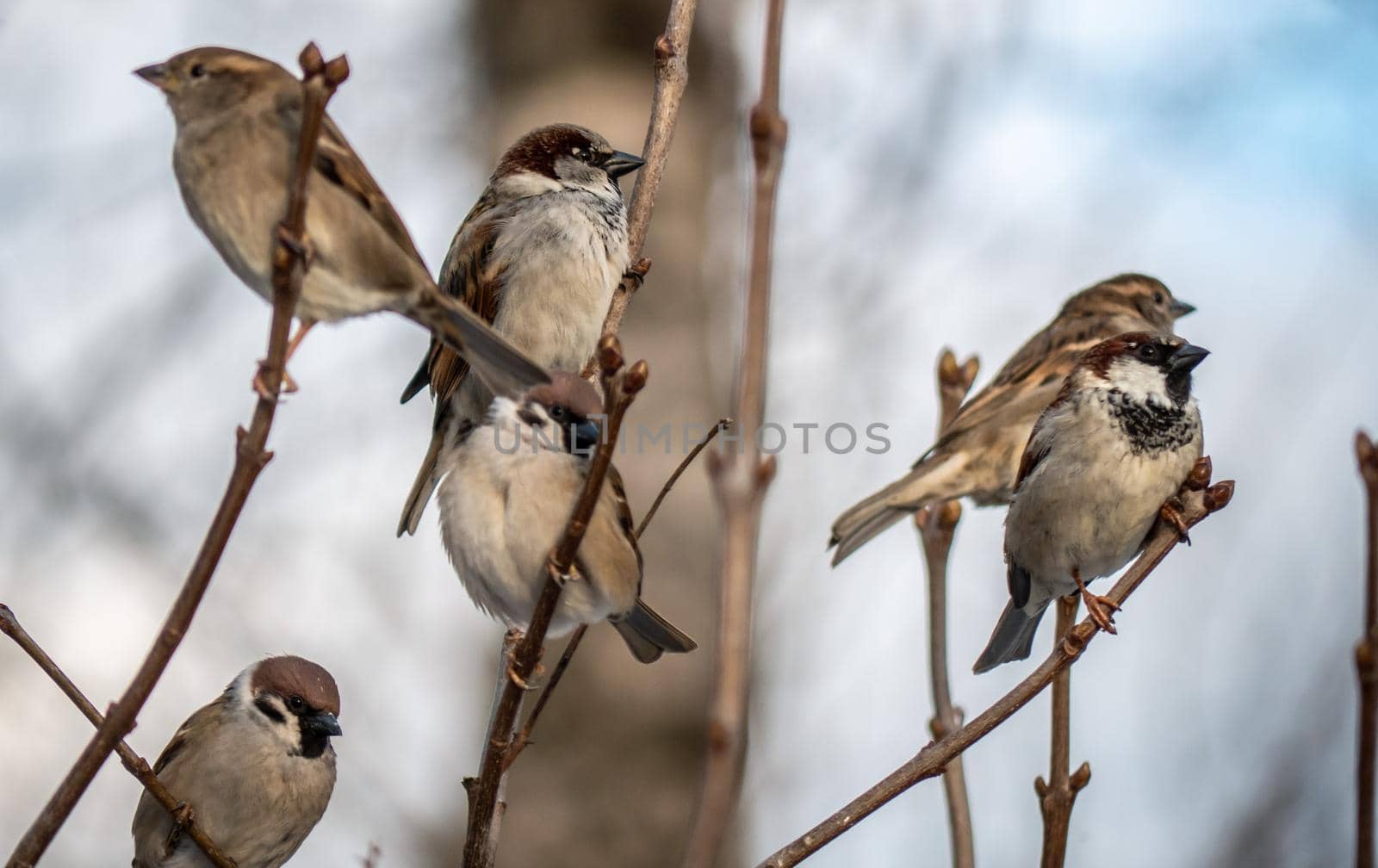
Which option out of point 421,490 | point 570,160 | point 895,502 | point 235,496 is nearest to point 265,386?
point 235,496

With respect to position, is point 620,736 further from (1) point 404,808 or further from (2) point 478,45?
(2) point 478,45

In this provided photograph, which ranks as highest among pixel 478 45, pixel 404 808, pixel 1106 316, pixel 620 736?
pixel 478 45

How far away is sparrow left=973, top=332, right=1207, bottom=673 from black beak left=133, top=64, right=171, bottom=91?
181cm

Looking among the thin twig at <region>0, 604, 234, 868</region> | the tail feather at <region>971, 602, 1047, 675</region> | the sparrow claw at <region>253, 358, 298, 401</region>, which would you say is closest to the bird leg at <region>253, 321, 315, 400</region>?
the sparrow claw at <region>253, 358, 298, 401</region>

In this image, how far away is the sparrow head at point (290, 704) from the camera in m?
3.07

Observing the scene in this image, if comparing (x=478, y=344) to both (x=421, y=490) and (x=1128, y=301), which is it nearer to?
(x=421, y=490)

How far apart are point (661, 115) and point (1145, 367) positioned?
3.96 ft

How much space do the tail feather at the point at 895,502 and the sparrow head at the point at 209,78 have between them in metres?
2.06

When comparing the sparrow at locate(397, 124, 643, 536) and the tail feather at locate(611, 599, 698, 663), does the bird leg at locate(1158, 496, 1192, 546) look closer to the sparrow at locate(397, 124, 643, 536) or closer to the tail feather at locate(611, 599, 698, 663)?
the tail feather at locate(611, 599, 698, 663)

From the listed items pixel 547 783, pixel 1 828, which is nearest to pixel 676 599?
pixel 547 783

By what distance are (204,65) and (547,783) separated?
9.59ft

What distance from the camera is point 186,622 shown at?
1.37 m

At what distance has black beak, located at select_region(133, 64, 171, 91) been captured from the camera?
7.16 feet

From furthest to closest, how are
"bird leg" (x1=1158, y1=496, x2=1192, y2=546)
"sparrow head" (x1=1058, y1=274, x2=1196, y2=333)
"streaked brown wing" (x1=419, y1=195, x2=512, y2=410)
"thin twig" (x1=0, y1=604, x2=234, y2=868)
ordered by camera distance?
"sparrow head" (x1=1058, y1=274, x2=1196, y2=333) → "streaked brown wing" (x1=419, y1=195, x2=512, y2=410) → "bird leg" (x1=1158, y1=496, x2=1192, y2=546) → "thin twig" (x1=0, y1=604, x2=234, y2=868)
